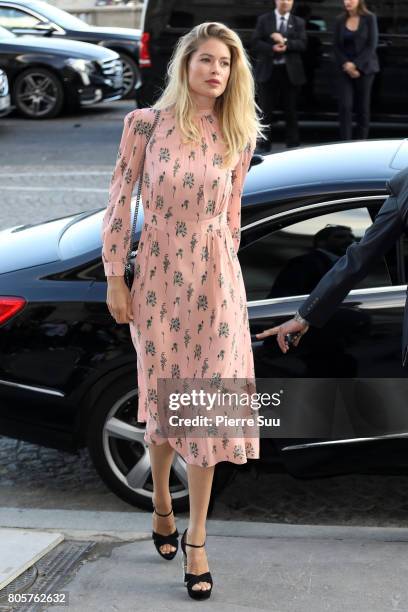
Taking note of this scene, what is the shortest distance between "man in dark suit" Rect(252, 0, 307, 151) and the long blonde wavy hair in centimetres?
878

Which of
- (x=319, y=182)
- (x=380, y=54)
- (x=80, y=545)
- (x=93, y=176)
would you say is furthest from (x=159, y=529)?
(x=380, y=54)

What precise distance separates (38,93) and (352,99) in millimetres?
5205

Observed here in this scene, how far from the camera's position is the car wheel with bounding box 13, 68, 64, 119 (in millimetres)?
15961

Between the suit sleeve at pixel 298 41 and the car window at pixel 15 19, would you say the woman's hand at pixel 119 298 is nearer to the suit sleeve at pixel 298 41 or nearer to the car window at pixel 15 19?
the suit sleeve at pixel 298 41

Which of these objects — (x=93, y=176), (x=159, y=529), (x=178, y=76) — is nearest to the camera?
(x=178, y=76)

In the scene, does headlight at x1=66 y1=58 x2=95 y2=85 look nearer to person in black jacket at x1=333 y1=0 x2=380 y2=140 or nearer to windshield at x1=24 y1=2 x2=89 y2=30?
windshield at x1=24 y1=2 x2=89 y2=30

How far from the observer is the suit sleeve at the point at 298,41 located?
12.4 metres

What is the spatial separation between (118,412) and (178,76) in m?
1.45

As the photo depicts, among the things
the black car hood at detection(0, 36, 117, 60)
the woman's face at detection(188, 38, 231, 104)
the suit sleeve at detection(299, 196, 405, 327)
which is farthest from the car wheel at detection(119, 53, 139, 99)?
the suit sleeve at detection(299, 196, 405, 327)

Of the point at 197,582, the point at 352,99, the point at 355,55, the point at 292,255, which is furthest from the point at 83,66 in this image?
the point at 197,582

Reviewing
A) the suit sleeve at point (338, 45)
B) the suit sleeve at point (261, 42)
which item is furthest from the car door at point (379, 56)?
the suit sleeve at point (261, 42)

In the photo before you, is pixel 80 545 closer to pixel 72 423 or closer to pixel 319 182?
pixel 72 423

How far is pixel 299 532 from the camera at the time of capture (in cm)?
450

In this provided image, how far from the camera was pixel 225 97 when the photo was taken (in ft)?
12.4
